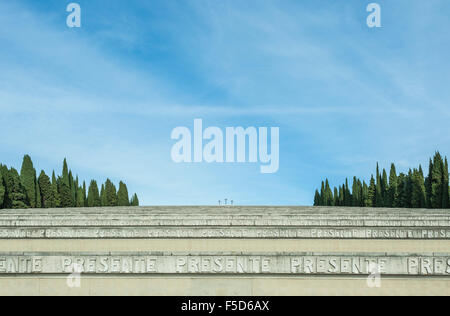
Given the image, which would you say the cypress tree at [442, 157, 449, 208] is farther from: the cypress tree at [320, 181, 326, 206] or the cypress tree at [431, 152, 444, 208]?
the cypress tree at [320, 181, 326, 206]

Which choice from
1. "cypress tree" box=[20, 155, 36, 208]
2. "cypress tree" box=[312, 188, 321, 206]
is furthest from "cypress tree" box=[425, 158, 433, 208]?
"cypress tree" box=[20, 155, 36, 208]

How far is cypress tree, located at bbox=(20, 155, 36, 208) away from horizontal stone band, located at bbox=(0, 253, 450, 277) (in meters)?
51.6

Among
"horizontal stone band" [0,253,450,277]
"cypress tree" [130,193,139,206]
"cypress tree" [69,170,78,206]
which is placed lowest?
"horizontal stone band" [0,253,450,277]

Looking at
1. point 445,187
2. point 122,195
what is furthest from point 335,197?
point 122,195

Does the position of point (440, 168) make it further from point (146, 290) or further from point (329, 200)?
point (146, 290)

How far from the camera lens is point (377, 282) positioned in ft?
30.5

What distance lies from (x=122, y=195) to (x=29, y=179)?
70.5ft

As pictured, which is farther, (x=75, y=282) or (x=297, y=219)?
(x=297, y=219)

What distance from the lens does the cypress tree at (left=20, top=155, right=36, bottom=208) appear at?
55.9 metres

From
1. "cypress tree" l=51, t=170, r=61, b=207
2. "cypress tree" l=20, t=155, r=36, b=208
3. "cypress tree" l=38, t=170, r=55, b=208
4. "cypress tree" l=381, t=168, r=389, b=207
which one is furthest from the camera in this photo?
"cypress tree" l=381, t=168, r=389, b=207

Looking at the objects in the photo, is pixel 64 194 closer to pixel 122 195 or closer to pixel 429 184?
pixel 122 195
